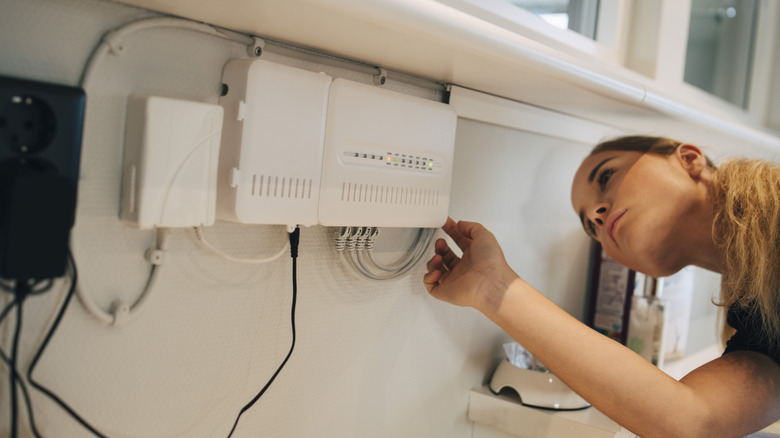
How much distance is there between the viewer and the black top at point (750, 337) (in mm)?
854

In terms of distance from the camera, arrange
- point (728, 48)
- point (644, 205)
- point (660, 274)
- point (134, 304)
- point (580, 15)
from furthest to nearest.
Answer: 1. point (728, 48)
2. point (580, 15)
3. point (660, 274)
4. point (644, 205)
5. point (134, 304)

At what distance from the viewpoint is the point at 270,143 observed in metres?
0.60

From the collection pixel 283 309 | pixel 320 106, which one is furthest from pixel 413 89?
pixel 283 309

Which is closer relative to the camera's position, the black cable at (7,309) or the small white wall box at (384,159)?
the black cable at (7,309)

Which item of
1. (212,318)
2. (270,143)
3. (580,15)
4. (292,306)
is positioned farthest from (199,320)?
(580,15)

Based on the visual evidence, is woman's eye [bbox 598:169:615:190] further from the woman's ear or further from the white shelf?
the white shelf

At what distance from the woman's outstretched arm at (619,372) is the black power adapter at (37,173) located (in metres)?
A: 0.52

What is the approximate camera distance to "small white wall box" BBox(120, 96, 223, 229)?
20.6 inches

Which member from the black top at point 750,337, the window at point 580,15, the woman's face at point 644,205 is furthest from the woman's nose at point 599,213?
the window at point 580,15

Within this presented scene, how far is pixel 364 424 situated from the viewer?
86 cm

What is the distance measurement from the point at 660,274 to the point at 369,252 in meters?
0.60

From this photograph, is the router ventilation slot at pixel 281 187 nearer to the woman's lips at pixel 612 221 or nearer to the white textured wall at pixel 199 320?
the white textured wall at pixel 199 320

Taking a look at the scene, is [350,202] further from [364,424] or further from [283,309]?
[364,424]

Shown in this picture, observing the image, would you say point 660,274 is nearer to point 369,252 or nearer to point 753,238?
point 753,238
